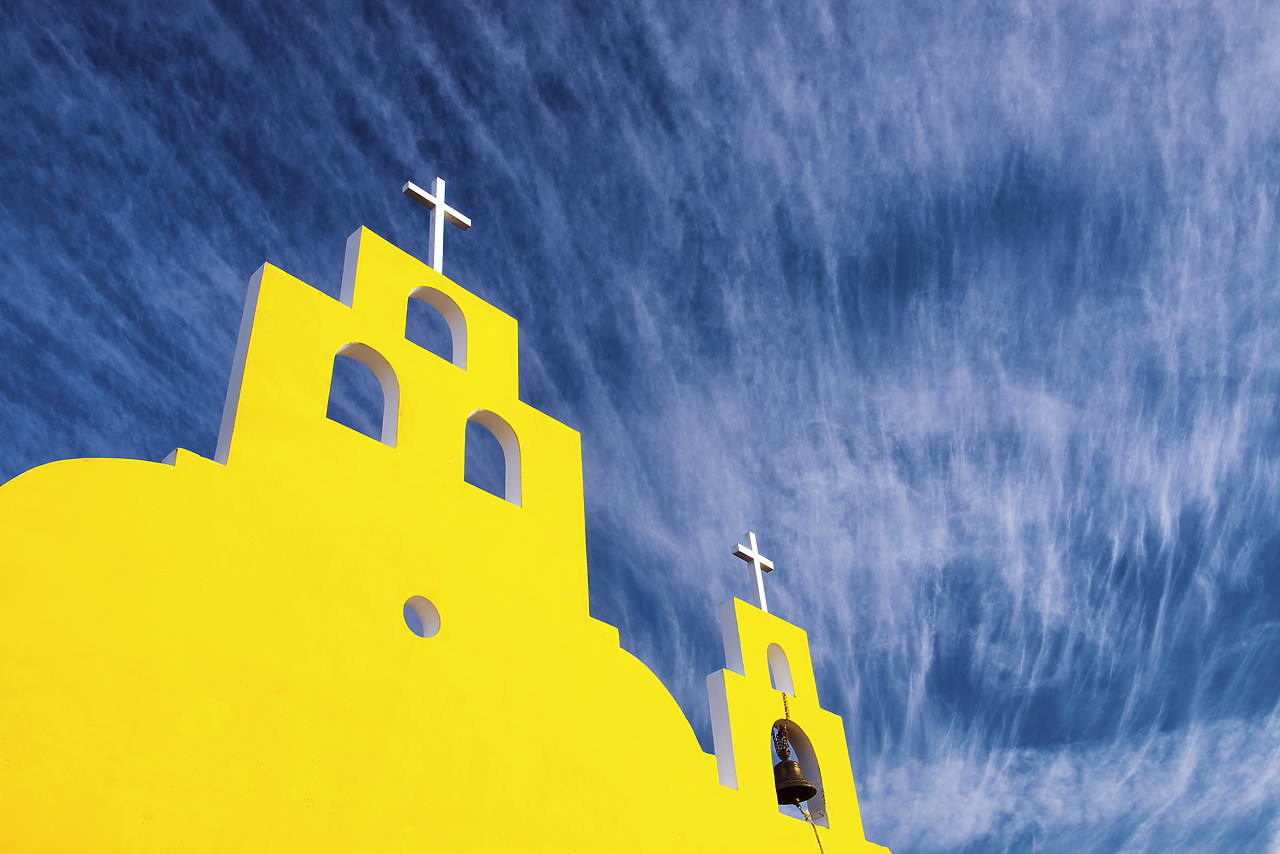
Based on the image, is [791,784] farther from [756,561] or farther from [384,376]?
[384,376]

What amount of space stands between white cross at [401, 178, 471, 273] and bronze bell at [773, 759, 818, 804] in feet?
16.0

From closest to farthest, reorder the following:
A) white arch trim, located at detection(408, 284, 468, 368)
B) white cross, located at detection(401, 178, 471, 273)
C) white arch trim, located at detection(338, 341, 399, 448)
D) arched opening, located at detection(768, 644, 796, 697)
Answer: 1. white arch trim, located at detection(338, 341, 399, 448)
2. white arch trim, located at detection(408, 284, 468, 368)
3. white cross, located at detection(401, 178, 471, 273)
4. arched opening, located at detection(768, 644, 796, 697)

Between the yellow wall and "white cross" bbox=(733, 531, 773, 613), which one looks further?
"white cross" bbox=(733, 531, 773, 613)

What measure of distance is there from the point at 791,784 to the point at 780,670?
1343 mm

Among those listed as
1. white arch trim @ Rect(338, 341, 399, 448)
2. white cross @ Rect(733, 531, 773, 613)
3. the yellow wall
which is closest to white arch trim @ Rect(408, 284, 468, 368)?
the yellow wall

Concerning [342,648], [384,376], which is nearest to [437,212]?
[384,376]

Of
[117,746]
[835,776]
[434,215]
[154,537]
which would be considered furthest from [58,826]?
[835,776]

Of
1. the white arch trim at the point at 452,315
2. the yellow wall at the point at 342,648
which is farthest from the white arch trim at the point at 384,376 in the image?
the white arch trim at the point at 452,315

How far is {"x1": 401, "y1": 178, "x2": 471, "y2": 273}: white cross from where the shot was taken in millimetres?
7855

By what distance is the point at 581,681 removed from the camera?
21.6ft

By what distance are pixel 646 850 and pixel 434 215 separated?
5.16m

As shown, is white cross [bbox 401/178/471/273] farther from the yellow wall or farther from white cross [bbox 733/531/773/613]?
white cross [bbox 733/531/773/613]

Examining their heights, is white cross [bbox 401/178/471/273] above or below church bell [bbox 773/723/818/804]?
above

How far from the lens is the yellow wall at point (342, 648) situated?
4336 mm
